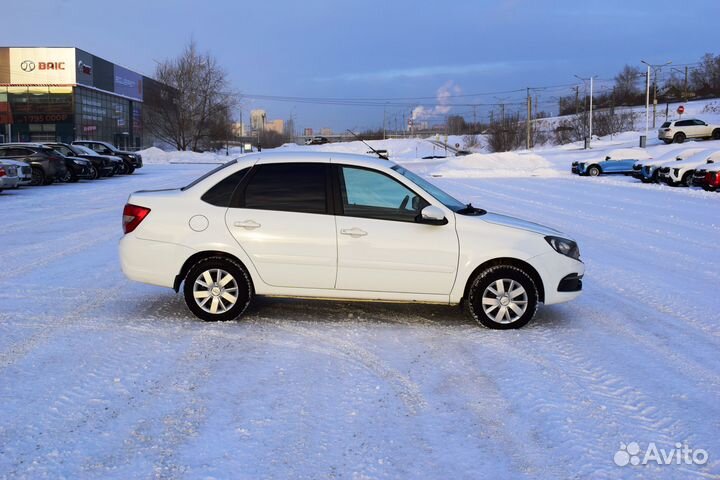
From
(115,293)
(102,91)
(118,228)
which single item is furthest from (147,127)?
(115,293)

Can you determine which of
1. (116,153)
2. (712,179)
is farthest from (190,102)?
(712,179)

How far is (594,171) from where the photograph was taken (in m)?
39.1

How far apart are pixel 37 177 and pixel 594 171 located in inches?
1108

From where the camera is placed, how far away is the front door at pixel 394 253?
21.7 ft

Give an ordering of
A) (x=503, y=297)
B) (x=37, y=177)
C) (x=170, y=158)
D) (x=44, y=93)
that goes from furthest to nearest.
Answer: (x=44, y=93)
(x=170, y=158)
(x=37, y=177)
(x=503, y=297)

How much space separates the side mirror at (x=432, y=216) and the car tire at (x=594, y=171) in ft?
114

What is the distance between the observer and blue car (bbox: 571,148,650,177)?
1501 inches

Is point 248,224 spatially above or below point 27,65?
below

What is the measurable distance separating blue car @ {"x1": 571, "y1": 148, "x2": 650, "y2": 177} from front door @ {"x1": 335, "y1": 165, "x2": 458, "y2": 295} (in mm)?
34291

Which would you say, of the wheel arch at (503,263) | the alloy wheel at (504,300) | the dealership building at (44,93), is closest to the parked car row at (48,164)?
the wheel arch at (503,263)

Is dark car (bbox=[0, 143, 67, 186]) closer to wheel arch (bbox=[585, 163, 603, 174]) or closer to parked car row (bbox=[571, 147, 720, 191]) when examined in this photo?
parked car row (bbox=[571, 147, 720, 191])

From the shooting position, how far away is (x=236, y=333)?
21.5 feet

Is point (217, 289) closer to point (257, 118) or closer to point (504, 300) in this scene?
point (504, 300)

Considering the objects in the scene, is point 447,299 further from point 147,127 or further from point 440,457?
point 147,127
